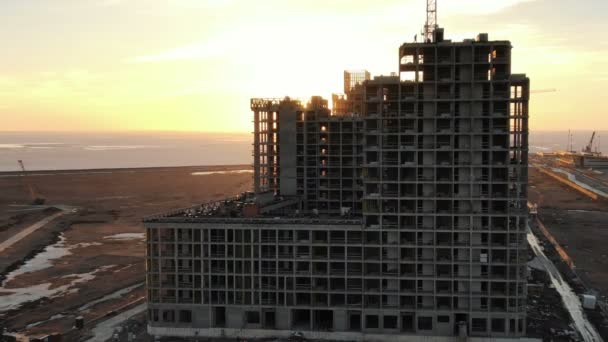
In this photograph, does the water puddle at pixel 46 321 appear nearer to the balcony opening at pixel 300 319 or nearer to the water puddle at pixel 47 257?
the water puddle at pixel 47 257

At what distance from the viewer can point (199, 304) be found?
62.1 m

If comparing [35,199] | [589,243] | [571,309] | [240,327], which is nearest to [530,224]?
[589,243]

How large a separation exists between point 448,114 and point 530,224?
85.3 meters

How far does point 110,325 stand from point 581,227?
10847 centimetres

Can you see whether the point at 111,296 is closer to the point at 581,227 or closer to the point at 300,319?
the point at 300,319

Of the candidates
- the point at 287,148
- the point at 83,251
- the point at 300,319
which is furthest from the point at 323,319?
the point at 83,251

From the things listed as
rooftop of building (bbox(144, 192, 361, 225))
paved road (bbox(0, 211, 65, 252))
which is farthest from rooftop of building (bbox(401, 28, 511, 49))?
paved road (bbox(0, 211, 65, 252))

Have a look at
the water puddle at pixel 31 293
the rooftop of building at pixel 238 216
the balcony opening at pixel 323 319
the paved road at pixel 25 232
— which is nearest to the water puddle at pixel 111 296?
the water puddle at pixel 31 293

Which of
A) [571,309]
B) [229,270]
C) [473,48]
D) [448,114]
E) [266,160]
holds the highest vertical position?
[473,48]

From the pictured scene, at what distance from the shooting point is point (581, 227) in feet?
431

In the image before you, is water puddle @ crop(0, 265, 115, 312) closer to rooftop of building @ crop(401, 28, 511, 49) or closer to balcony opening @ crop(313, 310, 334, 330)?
balcony opening @ crop(313, 310, 334, 330)

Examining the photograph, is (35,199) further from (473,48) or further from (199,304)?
(473,48)

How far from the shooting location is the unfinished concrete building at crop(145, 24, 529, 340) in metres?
59.9

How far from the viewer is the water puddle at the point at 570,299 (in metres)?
62.6
